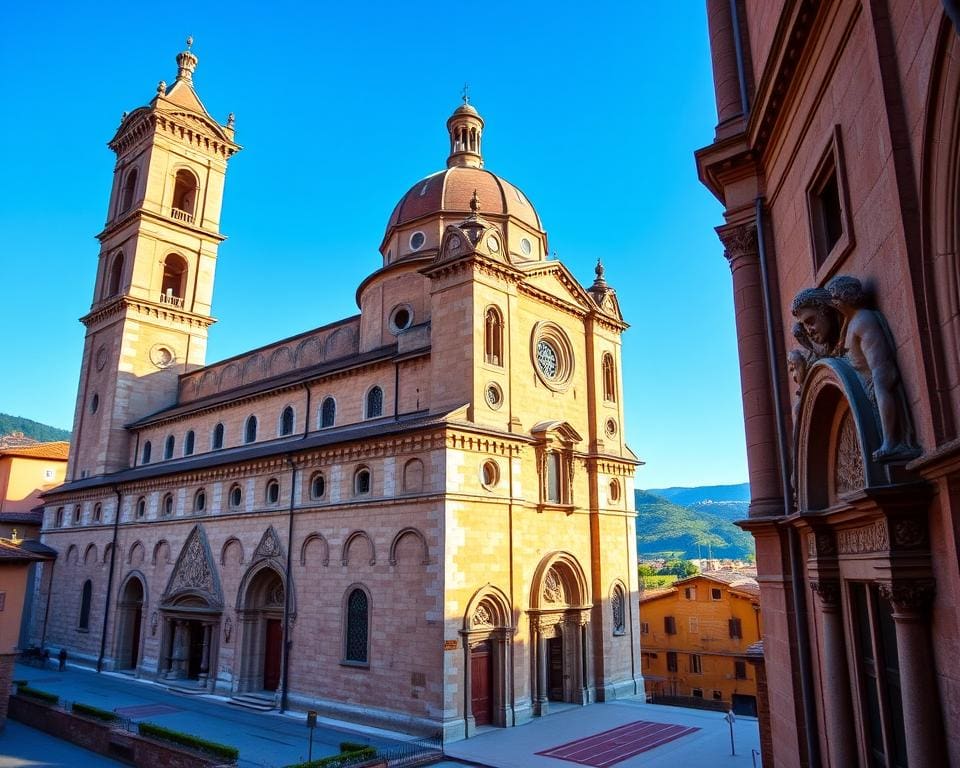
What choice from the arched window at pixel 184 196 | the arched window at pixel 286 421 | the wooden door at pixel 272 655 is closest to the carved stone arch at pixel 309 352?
the arched window at pixel 286 421

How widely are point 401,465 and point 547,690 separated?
10781 mm

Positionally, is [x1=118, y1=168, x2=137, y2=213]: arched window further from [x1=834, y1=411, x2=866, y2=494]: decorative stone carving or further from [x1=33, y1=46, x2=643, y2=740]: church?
[x1=834, y1=411, x2=866, y2=494]: decorative stone carving

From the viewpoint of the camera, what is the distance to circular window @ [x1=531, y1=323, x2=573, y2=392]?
29.1 meters

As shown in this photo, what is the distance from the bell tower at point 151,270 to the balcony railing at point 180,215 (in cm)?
9

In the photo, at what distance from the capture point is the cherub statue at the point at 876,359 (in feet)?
21.8

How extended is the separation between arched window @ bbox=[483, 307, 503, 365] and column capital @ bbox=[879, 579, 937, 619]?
20.0 meters

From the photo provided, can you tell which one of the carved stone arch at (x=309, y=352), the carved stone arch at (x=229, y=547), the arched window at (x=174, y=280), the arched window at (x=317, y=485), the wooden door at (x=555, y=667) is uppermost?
the arched window at (x=174, y=280)

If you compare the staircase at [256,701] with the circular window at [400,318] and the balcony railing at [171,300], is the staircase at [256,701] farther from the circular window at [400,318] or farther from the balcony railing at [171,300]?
the balcony railing at [171,300]

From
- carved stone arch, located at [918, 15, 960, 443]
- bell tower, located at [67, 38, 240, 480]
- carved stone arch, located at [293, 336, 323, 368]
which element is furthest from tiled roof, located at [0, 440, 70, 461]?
carved stone arch, located at [918, 15, 960, 443]

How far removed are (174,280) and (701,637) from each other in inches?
1617

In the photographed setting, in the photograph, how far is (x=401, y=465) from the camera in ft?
81.1

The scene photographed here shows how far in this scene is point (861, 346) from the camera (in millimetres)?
7305

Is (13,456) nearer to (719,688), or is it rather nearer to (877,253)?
(719,688)

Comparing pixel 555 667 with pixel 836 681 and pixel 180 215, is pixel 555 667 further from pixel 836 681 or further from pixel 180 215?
pixel 180 215
